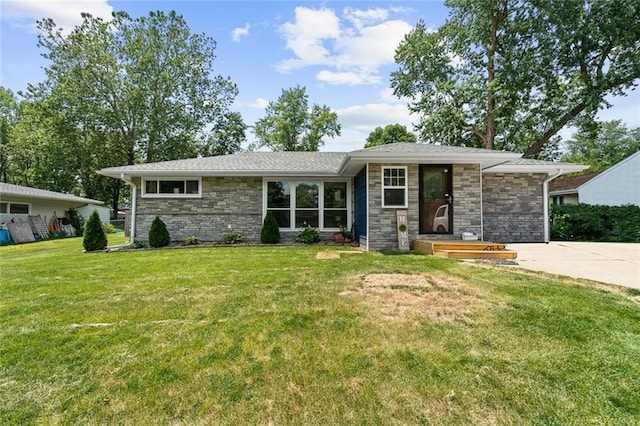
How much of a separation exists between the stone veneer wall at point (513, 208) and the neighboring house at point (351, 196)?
0.11ft

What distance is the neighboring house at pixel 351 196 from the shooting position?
27.2 ft

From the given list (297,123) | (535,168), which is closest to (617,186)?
(535,168)

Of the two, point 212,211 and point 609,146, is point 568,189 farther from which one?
point 212,211

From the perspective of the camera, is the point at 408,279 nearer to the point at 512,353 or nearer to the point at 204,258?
the point at 512,353

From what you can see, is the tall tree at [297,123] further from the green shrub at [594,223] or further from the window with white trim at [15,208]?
the green shrub at [594,223]

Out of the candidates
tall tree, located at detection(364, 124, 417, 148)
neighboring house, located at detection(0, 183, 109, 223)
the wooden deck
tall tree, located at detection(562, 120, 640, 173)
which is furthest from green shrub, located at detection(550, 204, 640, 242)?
tall tree, located at detection(562, 120, 640, 173)

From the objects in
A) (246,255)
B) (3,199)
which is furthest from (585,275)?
(3,199)

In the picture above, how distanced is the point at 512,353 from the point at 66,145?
28431mm

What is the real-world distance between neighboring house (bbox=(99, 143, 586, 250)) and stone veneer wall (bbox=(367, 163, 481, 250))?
1.0 inches

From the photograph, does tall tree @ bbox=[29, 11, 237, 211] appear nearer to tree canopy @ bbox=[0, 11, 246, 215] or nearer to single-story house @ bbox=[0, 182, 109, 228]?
tree canopy @ bbox=[0, 11, 246, 215]

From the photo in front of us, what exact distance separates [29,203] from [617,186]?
1182 inches

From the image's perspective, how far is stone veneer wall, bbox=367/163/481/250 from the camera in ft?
27.1

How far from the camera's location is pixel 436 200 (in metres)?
8.49

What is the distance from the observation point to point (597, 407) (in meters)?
2.06
